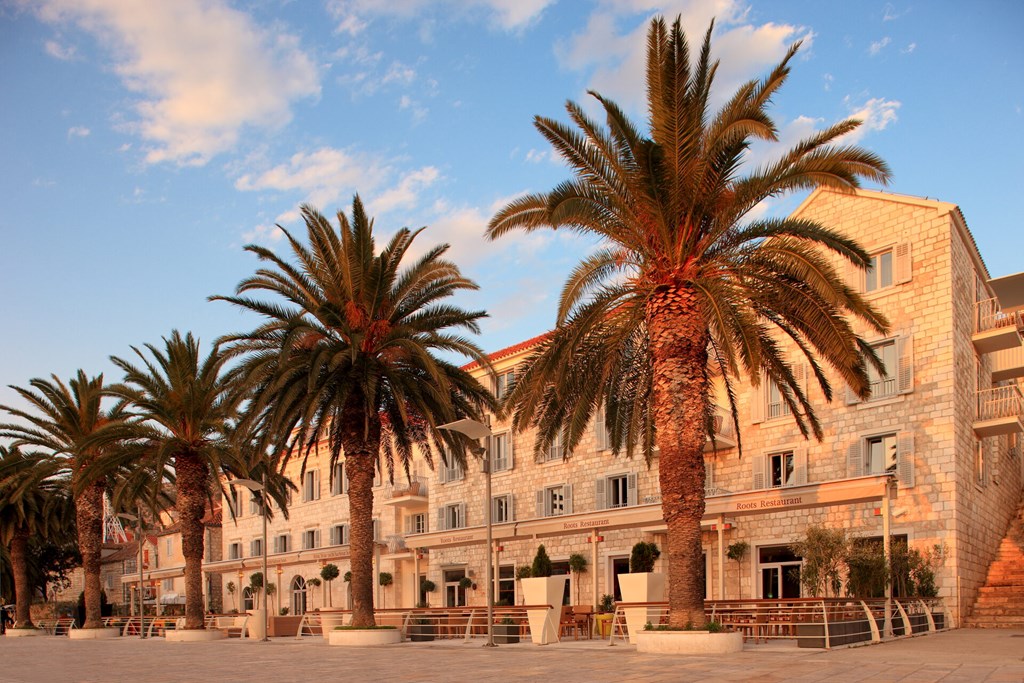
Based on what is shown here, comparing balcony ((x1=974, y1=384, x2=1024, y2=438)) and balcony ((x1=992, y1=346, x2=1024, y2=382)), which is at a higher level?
balcony ((x1=992, y1=346, x2=1024, y2=382))

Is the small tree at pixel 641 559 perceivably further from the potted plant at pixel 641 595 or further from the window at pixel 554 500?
the window at pixel 554 500

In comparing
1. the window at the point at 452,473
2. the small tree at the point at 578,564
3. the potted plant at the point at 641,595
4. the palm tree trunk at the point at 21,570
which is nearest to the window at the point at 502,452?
the window at the point at 452,473

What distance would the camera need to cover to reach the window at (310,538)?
183 ft

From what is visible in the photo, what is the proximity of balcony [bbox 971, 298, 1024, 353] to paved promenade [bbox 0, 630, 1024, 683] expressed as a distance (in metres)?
12.4

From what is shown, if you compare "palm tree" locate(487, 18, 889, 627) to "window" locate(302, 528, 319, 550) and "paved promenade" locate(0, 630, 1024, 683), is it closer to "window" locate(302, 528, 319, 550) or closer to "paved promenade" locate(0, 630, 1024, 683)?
"paved promenade" locate(0, 630, 1024, 683)

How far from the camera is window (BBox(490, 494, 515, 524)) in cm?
4372

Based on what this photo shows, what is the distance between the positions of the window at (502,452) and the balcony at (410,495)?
565 centimetres

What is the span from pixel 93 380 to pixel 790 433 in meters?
28.6

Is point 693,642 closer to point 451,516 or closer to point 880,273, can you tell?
point 880,273

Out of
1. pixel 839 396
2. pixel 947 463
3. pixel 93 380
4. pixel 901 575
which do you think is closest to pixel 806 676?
pixel 901 575

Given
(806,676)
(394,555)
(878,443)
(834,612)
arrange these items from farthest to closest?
(394,555) < (878,443) < (834,612) < (806,676)

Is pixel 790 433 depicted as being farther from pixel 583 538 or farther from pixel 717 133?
pixel 717 133

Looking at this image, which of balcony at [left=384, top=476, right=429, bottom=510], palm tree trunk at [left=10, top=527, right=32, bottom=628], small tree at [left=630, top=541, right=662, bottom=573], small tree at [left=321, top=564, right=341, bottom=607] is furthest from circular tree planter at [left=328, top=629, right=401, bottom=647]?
palm tree trunk at [left=10, top=527, right=32, bottom=628]

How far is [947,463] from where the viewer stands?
27938mm
